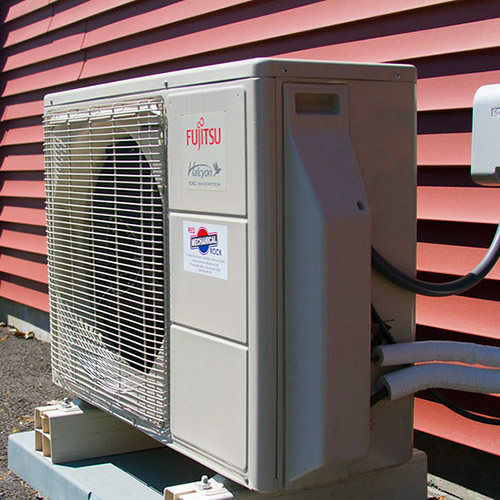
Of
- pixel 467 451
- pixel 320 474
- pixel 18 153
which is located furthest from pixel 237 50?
pixel 18 153

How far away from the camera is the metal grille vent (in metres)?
2.48

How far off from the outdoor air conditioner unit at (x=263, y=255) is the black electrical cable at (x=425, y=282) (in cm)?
5

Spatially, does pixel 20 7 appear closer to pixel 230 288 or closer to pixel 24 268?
pixel 24 268

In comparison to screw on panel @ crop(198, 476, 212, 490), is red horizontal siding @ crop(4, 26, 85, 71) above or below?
above

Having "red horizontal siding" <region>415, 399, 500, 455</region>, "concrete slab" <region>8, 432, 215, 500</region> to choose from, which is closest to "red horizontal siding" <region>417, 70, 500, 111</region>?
"red horizontal siding" <region>415, 399, 500, 455</region>

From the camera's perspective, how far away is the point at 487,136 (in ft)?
7.72

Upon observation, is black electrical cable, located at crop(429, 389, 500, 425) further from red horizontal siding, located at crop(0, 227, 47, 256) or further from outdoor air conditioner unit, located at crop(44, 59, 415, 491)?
red horizontal siding, located at crop(0, 227, 47, 256)

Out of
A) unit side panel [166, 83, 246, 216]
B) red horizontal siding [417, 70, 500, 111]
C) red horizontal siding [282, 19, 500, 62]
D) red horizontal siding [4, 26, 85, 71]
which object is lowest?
unit side panel [166, 83, 246, 216]

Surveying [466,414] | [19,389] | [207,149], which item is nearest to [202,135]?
[207,149]

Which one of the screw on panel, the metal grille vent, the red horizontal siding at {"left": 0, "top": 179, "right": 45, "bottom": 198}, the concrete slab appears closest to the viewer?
the screw on panel

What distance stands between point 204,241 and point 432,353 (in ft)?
2.29

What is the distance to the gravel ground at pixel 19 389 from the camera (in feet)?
11.6

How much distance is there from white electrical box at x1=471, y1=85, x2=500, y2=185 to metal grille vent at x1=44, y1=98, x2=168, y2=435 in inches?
35.7

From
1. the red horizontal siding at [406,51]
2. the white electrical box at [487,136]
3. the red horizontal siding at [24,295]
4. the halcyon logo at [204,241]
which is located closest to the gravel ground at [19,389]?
the red horizontal siding at [24,295]
